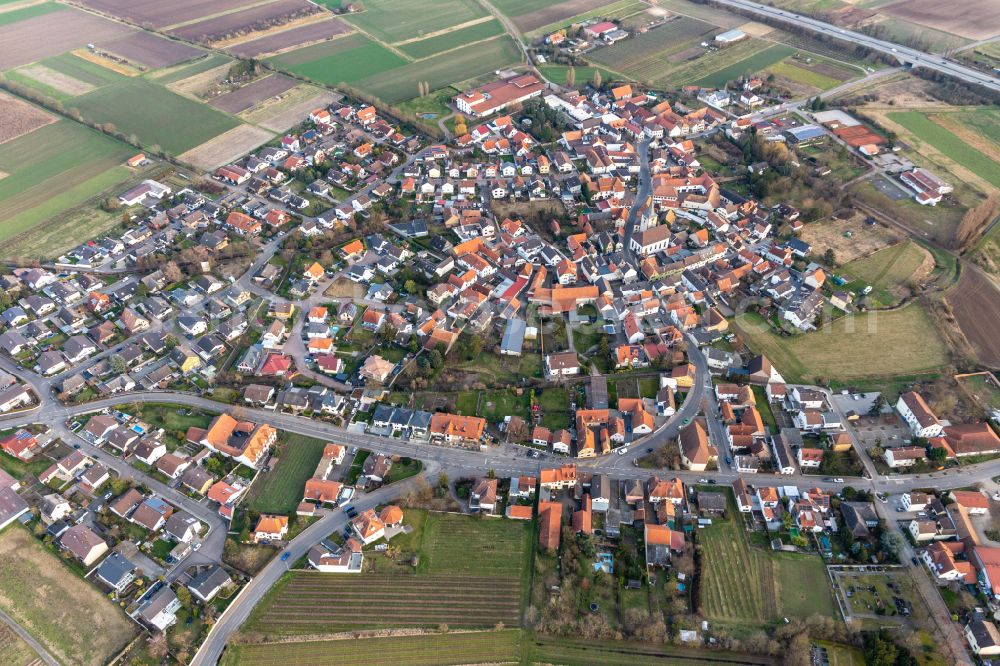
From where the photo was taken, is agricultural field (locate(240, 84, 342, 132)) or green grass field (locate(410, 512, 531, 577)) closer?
green grass field (locate(410, 512, 531, 577))

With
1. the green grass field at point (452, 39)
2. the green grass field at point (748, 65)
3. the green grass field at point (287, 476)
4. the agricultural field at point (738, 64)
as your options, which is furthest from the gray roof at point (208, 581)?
the green grass field at point (748, 65)

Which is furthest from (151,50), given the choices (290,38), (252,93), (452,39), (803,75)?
(803,75)

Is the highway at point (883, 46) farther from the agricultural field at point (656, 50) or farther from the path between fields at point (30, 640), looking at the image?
the path between fields at point (30, 640)

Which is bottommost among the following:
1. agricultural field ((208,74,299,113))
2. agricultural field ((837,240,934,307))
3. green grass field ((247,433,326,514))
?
green grass field ((247,433,326,514))

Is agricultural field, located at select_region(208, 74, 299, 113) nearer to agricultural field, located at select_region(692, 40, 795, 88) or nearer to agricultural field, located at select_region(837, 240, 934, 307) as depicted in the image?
agricultural field, located at select_region(692, 40, 795, 88)

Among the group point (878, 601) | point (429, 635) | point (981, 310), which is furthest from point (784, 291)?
point (429, 635)

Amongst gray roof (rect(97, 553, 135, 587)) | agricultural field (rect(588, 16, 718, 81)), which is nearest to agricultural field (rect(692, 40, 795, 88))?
agricultural field (rect(588, 16, 718, 81))

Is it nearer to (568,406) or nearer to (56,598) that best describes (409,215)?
(568,406)
